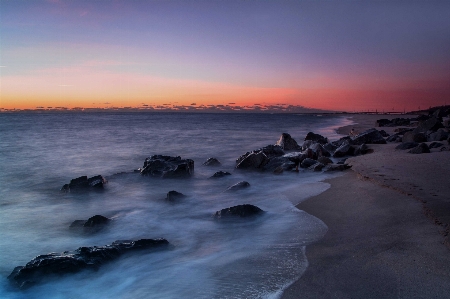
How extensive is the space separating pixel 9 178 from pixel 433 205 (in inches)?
501

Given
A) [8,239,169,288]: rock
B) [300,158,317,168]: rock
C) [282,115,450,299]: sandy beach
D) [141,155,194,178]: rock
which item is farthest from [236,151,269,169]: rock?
[8,239,169,288]: rock

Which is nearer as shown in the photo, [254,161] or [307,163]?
[307,163]

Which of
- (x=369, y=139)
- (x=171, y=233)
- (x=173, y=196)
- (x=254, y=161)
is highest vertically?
(x=369, y=139)

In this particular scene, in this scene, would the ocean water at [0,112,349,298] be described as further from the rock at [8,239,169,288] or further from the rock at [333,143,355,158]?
the rock at [333,143,355,158]

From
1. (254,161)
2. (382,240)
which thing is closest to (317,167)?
(254,161)

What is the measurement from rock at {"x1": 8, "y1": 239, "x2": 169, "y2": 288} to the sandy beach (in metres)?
2.64

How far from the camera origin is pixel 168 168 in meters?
11.5

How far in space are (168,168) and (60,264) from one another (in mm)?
7047

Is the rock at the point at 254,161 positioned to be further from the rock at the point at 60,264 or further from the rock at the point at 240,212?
the rock at the point at 60,264

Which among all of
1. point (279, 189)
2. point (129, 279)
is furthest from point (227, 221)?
point (279, 189)

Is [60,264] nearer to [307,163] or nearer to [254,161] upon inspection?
[254,161]

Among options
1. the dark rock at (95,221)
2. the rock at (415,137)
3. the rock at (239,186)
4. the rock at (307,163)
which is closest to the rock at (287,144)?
the rock at (415,137)

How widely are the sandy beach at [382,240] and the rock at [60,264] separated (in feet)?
8.65

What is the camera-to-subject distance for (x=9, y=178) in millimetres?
12070
